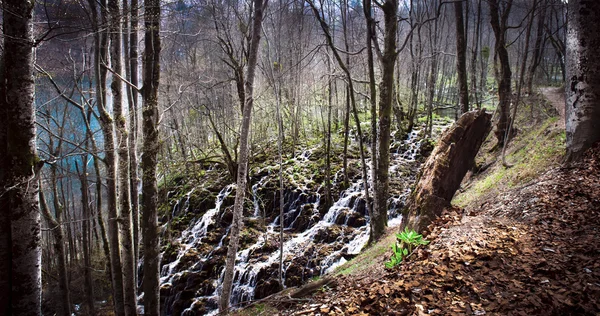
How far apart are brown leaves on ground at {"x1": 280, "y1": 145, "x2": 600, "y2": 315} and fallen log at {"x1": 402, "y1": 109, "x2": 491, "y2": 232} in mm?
523

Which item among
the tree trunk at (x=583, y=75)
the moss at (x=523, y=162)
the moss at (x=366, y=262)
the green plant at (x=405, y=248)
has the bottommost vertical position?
the moss at (x=366, y=262)

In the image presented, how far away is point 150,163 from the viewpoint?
6254 mm

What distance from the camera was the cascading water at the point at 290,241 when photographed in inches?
380

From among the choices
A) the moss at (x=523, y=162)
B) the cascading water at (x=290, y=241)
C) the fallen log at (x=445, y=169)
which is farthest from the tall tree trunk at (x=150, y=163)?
the moss at (x=523, y=162)

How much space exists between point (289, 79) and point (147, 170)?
12044 mm

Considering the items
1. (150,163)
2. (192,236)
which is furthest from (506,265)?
(192,236)

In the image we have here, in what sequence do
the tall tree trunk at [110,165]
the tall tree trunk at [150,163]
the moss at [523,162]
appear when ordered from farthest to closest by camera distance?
1. the tall tree trunk at [110,165]
2. the moss at [523,162]
3. the tall tree trunk at [150,163]

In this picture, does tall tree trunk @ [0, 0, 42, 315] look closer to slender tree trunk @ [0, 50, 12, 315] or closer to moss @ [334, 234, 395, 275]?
slender tree trunk @ [0, 50, 12, 315]

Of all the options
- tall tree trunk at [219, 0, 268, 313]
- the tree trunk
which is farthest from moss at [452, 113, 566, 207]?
tall tree trunk at [219, 0, 268, 313]

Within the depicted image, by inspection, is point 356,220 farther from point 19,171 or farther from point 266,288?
point 19,171

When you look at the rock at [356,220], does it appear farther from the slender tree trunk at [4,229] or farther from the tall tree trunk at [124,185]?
the slender tree trunk at [4,229]

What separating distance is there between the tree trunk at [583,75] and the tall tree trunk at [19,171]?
7.65m

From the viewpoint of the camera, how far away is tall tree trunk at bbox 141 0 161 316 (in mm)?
6094

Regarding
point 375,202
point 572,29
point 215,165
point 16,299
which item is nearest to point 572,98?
point 572,29
